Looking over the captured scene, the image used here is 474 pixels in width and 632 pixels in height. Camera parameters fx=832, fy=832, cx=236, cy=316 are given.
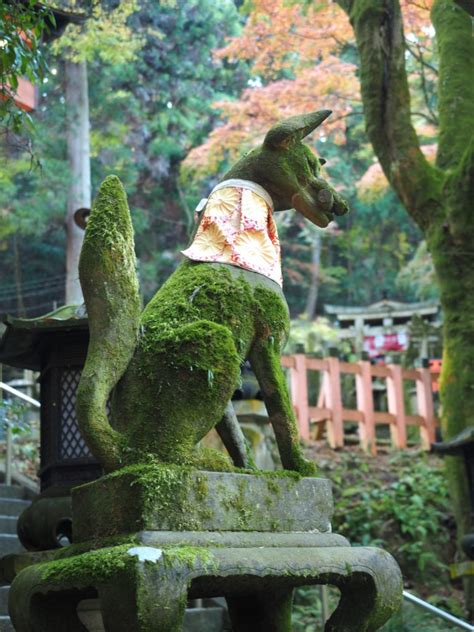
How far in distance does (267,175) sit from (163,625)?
83.0 inches

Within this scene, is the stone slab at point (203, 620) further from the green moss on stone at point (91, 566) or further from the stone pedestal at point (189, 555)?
the green moss on stone at point (91, 566)

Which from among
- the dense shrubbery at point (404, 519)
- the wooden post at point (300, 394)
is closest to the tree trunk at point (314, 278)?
the wooden post at point (300, 394)

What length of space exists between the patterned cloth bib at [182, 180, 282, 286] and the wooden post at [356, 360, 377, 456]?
27.6 feet

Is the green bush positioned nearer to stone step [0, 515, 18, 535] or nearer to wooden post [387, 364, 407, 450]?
wooden post [387, 364, 407, 450]

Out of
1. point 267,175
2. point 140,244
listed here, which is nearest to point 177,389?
point 267,175

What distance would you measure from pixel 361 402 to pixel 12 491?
6.26 m

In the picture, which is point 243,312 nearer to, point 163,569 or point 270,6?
point 163,569

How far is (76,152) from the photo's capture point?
14742 millimetres

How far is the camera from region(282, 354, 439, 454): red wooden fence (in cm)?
1173

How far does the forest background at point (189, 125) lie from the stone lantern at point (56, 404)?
335 inches

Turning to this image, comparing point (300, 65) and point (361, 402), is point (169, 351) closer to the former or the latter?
point (361, 402)

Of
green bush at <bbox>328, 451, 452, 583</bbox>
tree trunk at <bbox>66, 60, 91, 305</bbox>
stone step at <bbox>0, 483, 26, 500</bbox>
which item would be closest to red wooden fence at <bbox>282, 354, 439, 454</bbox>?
green bush at <bbox>328, 451, 452, 583</bbox>

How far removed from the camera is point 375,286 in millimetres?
23750

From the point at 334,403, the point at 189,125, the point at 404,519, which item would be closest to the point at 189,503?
the point at 404,519
